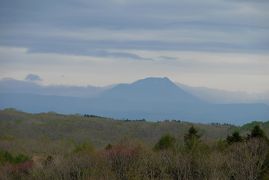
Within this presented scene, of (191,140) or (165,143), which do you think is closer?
(191,140)

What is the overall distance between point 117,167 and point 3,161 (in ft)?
101

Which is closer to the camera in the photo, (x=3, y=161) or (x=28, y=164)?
(x=28, y=164)

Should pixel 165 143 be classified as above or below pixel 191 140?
below

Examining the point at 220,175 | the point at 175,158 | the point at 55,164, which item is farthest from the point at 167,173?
the point at 55,164

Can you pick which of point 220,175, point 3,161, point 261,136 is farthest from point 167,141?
point 3,161

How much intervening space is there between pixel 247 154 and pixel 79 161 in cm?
1838

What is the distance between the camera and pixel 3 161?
313 ft

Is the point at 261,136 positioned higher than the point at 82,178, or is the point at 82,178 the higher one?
the point at 261,136

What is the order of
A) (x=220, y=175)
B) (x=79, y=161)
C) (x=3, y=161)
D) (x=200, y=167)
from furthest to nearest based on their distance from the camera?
(x=3, y=161), (x=79, y=161), (x=200, y=167), (x=220, y=175)

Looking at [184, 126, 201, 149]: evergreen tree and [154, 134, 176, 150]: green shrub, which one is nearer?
[184, 126, 201, 149]: evergreen tree

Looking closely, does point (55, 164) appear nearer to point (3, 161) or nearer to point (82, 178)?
point (82, 178)

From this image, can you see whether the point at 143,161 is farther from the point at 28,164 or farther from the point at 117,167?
the point at 28,164

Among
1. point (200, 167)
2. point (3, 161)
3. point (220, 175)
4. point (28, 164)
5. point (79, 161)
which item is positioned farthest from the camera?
point (3, 161)

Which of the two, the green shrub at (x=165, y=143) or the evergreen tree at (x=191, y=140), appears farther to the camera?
the green shrub at (x=165, y=143)
